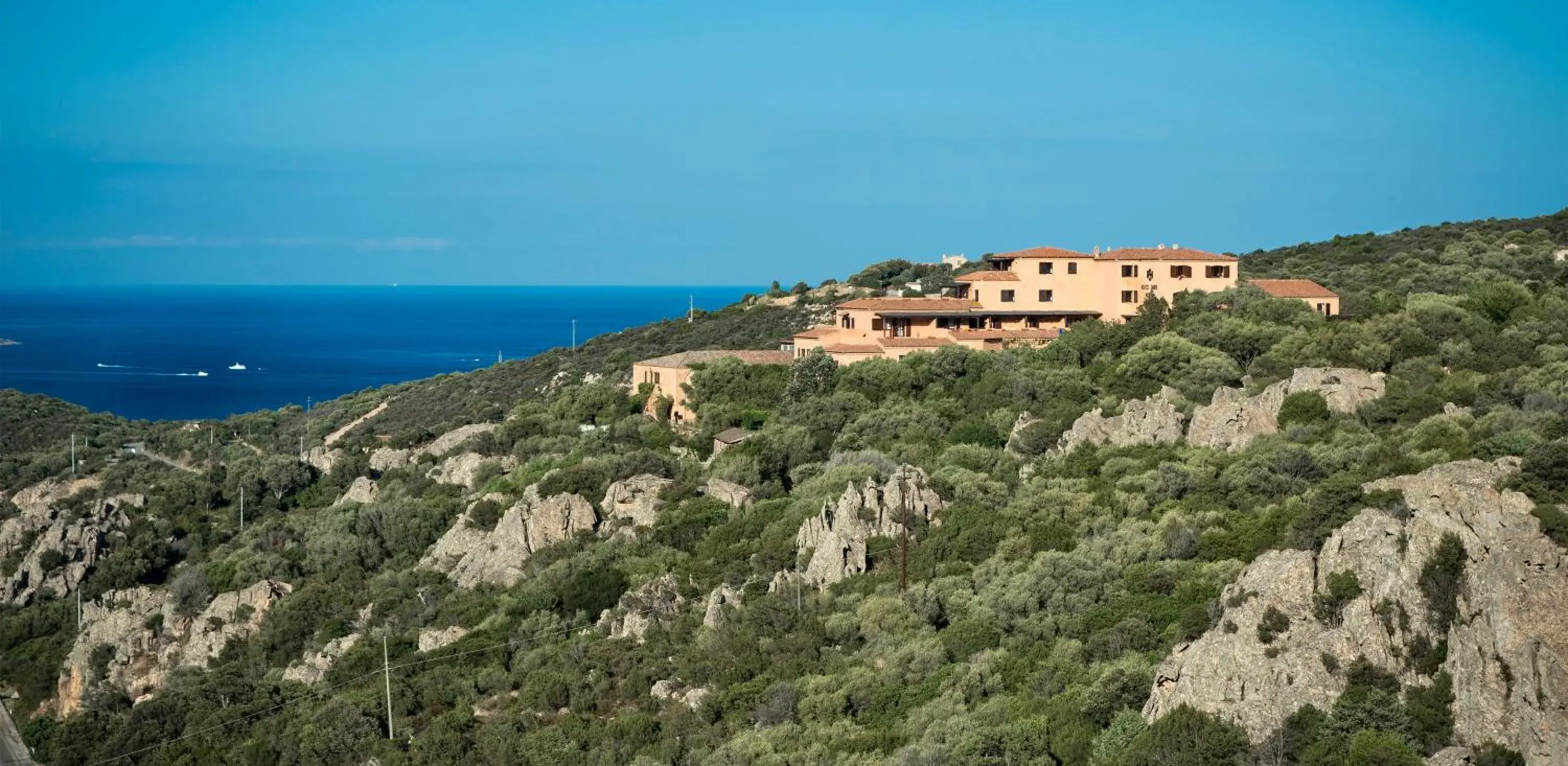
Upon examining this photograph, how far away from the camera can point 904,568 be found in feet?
116

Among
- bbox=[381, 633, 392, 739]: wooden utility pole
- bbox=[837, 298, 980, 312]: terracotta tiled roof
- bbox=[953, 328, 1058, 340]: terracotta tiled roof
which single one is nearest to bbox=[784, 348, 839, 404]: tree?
bbox=[837, 298, 980, 312]: terracotta tiled roof

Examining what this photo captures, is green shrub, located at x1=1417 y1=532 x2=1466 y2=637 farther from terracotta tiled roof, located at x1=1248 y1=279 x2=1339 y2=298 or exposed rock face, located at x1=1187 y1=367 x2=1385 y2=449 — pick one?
terracotta tiled roof, located at x1=1248 y1=279 x2=1339 y2=298

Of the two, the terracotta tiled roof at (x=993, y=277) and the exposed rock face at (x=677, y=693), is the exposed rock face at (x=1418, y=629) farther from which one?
the terracotta tiled roof at (x=993, y=277)

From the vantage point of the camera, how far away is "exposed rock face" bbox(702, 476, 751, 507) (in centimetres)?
4228

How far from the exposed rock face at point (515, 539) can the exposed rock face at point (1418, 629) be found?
19416mm

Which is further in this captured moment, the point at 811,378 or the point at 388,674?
the point at 811,378

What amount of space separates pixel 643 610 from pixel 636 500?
23.9 ft

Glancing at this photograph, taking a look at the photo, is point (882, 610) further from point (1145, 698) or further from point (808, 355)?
point (808, 355)

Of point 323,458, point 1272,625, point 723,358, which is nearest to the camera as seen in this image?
point 1272,625

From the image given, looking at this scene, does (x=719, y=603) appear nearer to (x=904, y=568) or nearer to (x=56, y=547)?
(x=904, y=568)

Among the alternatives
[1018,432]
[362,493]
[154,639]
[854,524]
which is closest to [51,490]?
[362,493]

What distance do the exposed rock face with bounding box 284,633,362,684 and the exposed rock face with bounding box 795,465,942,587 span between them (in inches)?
427

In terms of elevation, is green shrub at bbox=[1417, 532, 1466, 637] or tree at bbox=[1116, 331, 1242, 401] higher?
tree at bbox=[1116, 331, 1242, 401]

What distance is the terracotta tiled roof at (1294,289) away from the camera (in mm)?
52406
